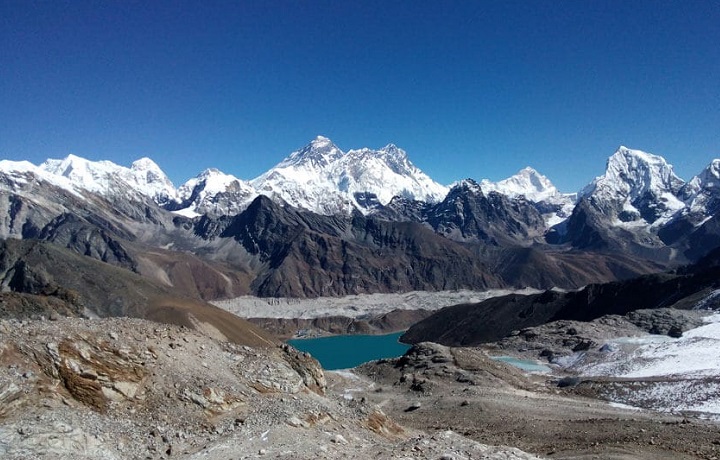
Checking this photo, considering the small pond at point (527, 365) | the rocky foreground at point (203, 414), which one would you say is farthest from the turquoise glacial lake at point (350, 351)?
the rocky foreground at point (203, 414)

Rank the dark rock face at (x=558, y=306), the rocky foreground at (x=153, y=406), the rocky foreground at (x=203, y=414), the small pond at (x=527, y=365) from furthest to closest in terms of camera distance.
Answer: the dark rock face at (x=558, y=306) < the small pond at (x=527, y=365) < the rocky foreground at (x=203, y=414) < the rocky foreground at (x=153, y=406)

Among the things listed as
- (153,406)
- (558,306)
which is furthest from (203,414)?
(558,306)

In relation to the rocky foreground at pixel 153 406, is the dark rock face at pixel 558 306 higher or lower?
higher

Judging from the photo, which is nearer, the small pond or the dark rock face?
the small pond

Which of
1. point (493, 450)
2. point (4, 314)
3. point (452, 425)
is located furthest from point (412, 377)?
point (4, 314)

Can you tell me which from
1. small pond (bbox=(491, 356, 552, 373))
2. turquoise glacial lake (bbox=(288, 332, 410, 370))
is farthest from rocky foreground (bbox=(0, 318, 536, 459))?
turquoise glacial lake (bbox=(288, 332, 410, 370))

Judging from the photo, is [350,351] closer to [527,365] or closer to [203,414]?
[527,365]

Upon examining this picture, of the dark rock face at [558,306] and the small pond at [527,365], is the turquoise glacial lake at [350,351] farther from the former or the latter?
the small pond at [527,365]

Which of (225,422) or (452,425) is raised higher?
(225,422)

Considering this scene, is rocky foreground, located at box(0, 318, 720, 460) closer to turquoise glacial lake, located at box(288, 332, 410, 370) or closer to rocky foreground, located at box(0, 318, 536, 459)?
rocky foreground, located at box(0, 318, 536, 459)

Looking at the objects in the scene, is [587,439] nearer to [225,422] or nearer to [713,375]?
[225,422]

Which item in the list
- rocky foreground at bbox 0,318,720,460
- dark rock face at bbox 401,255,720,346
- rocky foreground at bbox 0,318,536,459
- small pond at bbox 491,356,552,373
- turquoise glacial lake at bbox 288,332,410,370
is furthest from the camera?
turquoise glacial lake at bbox 288,332,410,370
